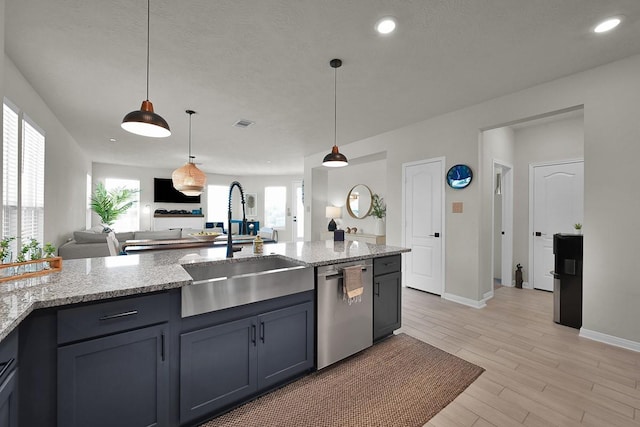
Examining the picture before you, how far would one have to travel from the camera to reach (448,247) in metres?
3.89

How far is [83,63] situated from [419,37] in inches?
121

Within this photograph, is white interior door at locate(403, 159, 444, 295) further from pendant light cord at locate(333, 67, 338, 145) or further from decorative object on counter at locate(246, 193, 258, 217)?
decorative object on counter at locate(246, 193, 258, 217)

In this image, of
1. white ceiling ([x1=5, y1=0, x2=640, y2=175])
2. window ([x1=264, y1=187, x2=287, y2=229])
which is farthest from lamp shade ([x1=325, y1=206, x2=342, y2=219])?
window ([x1=264, y1=187, x2=287, y2=229])

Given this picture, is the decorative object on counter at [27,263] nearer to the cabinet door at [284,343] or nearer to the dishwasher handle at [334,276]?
the cabinet door at [284,343]

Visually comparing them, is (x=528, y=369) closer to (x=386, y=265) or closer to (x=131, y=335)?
(x=386, y=265)

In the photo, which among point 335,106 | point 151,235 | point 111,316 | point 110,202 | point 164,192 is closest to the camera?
point 111,316

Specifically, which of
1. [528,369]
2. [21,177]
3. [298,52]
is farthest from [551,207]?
[21,177]

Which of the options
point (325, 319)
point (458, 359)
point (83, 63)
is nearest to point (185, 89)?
point (83, 63)

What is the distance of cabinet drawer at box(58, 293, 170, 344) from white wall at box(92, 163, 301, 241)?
8566 millimetres

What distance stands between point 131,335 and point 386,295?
2062 millimetres

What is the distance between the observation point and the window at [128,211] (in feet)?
26.6

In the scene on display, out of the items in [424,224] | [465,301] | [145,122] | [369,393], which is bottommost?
[369,393]

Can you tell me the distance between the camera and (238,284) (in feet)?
5.57

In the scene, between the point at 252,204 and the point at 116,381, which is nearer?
the point at 116,381
